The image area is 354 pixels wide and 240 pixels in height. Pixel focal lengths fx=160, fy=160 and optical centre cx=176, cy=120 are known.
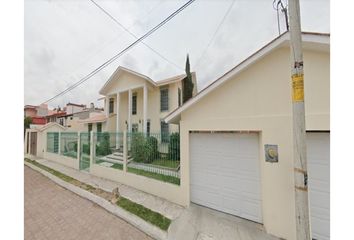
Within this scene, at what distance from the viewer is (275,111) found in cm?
387

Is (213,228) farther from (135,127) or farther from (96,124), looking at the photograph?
(96,124)

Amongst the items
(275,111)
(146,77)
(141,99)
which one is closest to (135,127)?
(141,99)

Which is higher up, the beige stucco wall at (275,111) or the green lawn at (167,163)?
the beige stucco wall at (275,111)

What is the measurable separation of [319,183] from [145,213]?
443 centimetres

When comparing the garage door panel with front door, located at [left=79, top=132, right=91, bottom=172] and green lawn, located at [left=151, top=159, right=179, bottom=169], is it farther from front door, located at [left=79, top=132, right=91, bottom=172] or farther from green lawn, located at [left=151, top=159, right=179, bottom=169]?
front door, located at [left=79, top=132, right=91, bottom=172]

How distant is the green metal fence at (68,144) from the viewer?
33.6ft

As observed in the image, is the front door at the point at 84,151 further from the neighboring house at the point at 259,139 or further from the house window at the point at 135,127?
the neighboring house at the point at 259,139

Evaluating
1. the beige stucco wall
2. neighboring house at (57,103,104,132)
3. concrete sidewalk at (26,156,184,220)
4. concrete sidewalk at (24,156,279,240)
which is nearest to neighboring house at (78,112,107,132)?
neighboring house at (57,103,104,132)

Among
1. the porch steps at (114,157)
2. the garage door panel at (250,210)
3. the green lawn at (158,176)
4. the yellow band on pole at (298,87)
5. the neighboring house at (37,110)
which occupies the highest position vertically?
the neighboring house at (37,110)

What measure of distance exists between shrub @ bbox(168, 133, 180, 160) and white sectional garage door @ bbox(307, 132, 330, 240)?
3610 mm

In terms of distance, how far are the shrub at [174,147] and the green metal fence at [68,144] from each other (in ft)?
23.9

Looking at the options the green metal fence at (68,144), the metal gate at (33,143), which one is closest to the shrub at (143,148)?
the green metal fence at (68,144)

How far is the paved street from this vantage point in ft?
12.6
